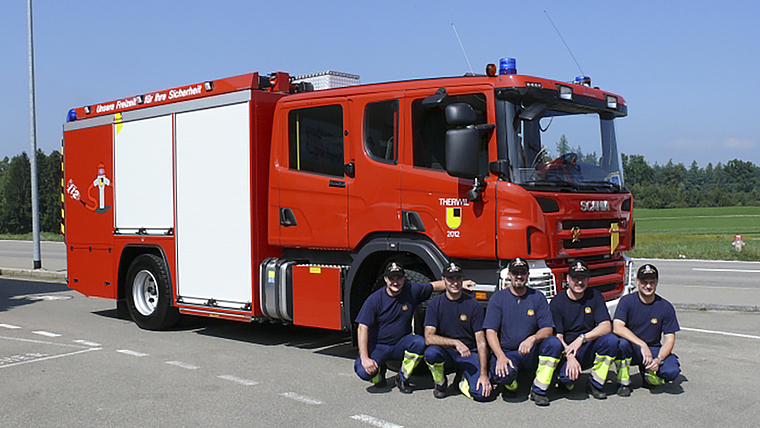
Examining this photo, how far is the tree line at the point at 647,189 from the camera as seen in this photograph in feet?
227

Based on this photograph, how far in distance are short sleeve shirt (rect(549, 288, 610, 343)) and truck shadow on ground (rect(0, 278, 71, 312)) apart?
962 centimetres

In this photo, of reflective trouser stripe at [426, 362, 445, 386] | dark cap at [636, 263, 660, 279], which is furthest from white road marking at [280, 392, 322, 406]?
dark cap at [636, 263, 660, 279]

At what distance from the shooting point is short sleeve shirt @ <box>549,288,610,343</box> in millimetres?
6500

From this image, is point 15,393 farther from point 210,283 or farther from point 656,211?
point 656,211

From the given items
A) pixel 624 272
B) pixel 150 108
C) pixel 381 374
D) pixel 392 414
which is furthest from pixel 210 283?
pixel 624 272

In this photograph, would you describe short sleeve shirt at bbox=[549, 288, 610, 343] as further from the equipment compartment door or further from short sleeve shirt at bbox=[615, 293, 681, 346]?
the equipment compartment door

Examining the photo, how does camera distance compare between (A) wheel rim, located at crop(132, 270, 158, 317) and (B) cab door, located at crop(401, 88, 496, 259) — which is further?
(A) wheel rim, located at crop(132, 270, 158, 317)

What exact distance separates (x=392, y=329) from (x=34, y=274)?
14607mm

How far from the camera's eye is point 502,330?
21.1ft

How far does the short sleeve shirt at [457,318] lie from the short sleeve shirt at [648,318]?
1.25 meters

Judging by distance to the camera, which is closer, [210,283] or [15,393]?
[15,393]

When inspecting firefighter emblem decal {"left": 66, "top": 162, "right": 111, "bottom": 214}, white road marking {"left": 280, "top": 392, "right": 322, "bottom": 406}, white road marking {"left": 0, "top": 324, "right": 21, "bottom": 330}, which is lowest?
white road marking {"left": 280, "top": 392, "right": 322, "bottom": 406}

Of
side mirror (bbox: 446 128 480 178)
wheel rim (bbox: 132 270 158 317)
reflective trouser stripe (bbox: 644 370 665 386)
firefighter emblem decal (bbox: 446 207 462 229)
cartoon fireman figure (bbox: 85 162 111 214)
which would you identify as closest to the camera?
reflective trouser stripe (bbox: 644 370 665 386)

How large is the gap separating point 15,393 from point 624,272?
5863mm
